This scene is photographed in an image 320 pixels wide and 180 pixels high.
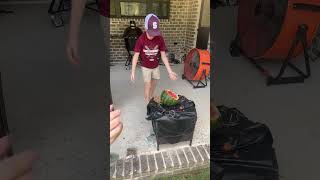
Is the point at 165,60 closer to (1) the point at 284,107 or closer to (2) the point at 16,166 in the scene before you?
(2) the point at 16,166

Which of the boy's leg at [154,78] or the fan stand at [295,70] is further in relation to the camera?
the fan stand at [295,70]

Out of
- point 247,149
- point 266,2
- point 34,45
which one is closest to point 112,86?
point 247,149

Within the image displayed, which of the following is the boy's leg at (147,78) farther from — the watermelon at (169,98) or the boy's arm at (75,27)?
the boy's arm at (75,27)

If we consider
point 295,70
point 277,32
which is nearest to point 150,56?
point 277,32

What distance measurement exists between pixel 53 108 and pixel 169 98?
6.43ft

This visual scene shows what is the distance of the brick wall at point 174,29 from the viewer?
40 centimetres

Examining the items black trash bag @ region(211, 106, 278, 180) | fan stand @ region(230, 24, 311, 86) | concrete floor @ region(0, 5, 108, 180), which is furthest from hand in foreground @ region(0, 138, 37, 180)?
fan stand @ region(230, 24, 311, 86)

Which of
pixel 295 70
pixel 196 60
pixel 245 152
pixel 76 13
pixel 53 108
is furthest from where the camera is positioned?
pixel 295 70

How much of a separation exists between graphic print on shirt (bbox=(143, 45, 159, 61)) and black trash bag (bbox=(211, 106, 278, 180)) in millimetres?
926

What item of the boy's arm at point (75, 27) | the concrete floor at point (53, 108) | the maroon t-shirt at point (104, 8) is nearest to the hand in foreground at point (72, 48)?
the boy's arm at point (75, 27)

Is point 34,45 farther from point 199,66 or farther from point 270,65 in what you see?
point 199,66

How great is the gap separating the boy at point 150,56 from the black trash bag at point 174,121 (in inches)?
1.3

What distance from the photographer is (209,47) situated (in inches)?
17.4

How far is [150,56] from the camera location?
46 centimetres
